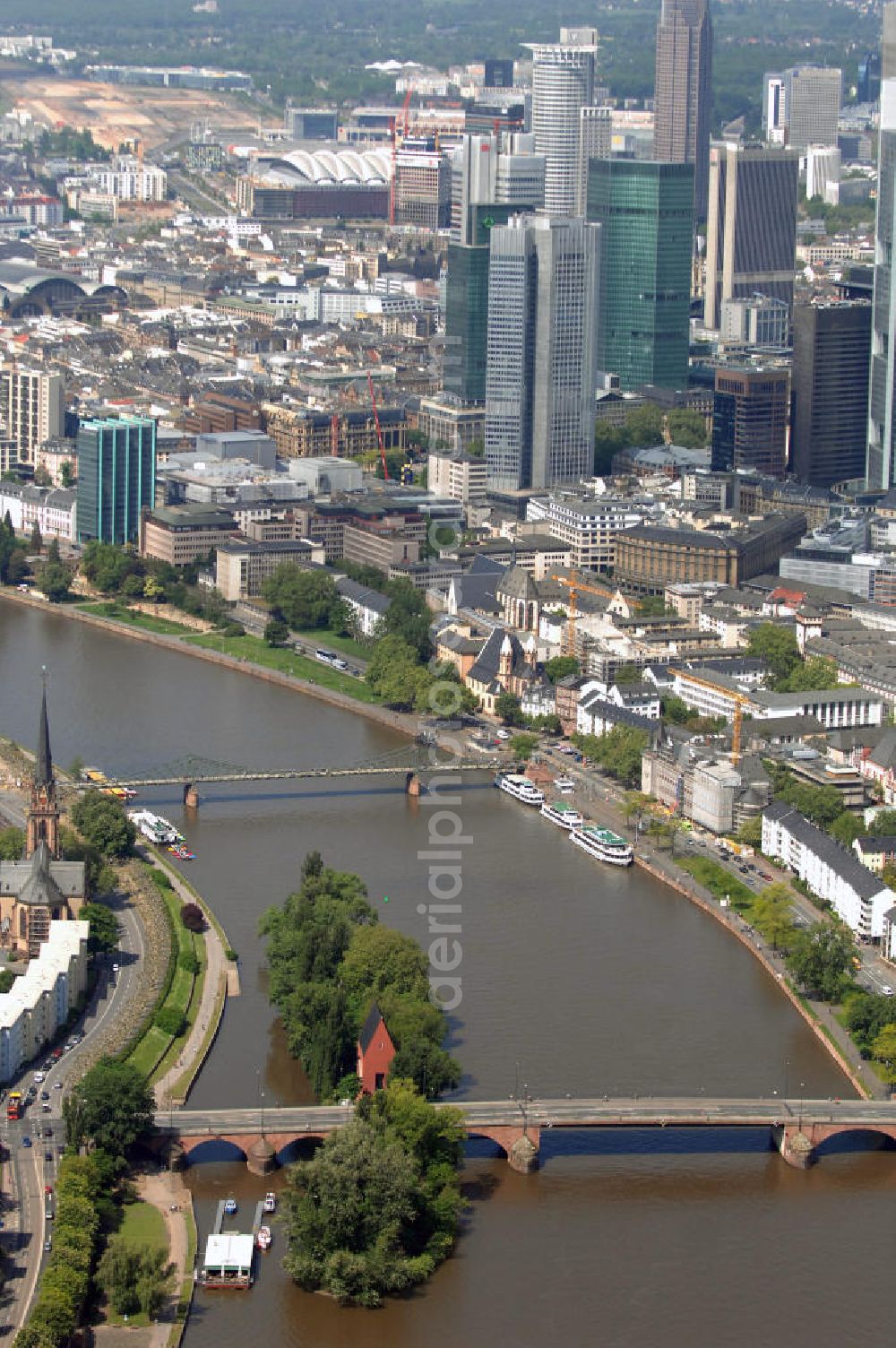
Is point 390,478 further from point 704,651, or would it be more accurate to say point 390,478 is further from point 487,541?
point 704,651

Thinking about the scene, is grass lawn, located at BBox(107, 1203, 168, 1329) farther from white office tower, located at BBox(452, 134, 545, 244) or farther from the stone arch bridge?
white office tower, located at BBox(452, 134, 545, 244)

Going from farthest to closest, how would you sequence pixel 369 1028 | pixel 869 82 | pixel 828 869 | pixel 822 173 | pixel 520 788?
pixel 869 82 → pixel 822 173 → pixel 520 788 → pixel 828 869 → pixel 369 1028

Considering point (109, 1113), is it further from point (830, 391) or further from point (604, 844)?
point (830, 391)

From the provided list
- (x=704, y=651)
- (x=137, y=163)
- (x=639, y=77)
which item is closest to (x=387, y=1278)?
(x=704, y=651)

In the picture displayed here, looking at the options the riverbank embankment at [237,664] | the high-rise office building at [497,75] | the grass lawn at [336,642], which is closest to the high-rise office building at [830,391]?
the grass lawn at [336,642]

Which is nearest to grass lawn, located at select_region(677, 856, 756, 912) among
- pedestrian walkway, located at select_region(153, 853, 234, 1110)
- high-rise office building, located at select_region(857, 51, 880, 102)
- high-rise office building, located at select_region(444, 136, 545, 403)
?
pedestrian walkway, located at select_region(153, 853, 234, 1110)

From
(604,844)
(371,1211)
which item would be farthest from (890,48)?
(371,1211)

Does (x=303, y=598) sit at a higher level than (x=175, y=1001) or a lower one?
higher
